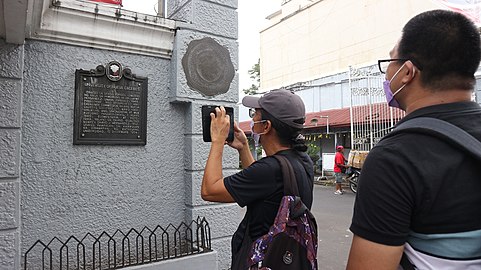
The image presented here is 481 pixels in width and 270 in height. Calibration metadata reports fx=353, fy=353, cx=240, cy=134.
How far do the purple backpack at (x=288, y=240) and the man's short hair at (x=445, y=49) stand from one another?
853 millimetres

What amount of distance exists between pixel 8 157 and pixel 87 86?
975 millimetres

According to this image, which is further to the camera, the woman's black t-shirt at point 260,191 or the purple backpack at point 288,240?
the woman's black t-shirt at point 260,191

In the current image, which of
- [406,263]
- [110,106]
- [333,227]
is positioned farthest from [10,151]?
[333,227]

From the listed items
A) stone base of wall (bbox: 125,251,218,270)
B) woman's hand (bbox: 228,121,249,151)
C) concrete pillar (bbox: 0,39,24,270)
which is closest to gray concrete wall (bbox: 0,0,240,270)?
concrete pillar (bbox: 0,39,24,270)

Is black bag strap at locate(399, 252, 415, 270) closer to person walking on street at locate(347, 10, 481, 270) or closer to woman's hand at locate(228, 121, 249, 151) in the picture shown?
person walking on street at locate(347, 10, 481, 270)

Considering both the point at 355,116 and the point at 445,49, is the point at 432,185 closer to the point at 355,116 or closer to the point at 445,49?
the point at 445,49

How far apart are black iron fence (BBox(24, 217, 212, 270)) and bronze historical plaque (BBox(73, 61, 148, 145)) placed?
0.95 m

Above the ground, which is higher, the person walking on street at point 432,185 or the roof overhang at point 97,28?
the roof overhang at point 97,28

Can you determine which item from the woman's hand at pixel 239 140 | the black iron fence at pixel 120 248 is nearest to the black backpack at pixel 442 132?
the woman's hand at pixel 239 140

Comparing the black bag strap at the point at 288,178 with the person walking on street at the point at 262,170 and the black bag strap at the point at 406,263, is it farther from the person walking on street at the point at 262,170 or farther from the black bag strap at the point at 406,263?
the black bag strap at the point at 406,263

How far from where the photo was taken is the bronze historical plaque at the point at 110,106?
3445 mm

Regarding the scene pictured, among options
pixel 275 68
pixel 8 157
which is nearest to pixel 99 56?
pixel 8 157

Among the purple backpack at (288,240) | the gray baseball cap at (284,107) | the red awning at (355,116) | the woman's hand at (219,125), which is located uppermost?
the red awning at (355,116)

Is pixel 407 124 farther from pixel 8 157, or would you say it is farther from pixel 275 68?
pixel 275 68
